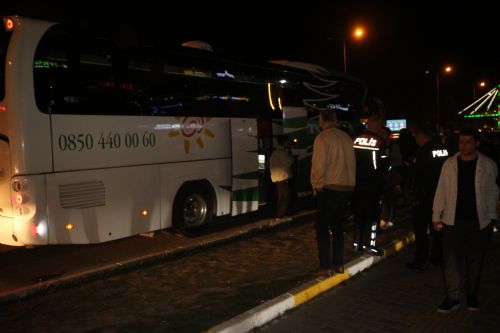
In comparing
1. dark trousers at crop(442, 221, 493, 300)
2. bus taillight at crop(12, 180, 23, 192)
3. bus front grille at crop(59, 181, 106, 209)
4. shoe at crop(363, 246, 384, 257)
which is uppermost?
bus taillight at crop(12, 180, 23, 192)

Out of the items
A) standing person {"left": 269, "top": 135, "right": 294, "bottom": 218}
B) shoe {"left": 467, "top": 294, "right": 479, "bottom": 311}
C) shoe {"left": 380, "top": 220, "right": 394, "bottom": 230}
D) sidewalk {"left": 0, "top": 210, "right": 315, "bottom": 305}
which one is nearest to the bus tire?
sidewalk {"left": 0, "top": 210, "right": 315, "bottom": 305}

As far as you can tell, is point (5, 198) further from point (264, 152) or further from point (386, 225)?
point (386, 225)

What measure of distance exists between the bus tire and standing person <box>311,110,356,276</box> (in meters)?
3.15

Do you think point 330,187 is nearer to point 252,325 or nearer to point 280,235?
point 252,325

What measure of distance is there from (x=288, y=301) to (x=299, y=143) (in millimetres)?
6462

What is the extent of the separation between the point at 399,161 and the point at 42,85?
6565mm

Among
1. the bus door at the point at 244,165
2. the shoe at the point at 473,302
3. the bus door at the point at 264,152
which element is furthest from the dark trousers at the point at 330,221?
the bus door at the point at 264,152

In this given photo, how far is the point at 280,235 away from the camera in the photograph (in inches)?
339

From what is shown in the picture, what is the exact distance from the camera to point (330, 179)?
576 centimetres

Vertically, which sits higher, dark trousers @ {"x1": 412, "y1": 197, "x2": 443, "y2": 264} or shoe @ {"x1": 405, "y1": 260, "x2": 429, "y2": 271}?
dark trousers @ {"x1": 412, "y1": 197, "x2": 443, "y2": 264}

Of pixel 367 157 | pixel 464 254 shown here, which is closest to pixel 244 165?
pixel 367 157

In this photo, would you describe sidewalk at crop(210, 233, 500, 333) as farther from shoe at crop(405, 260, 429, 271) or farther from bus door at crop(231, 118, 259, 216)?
bus door at crop(231, 118, 259, 216)

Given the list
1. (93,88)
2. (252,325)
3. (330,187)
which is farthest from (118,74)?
(252,325)

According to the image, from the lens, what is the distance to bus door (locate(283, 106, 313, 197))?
430 inches
